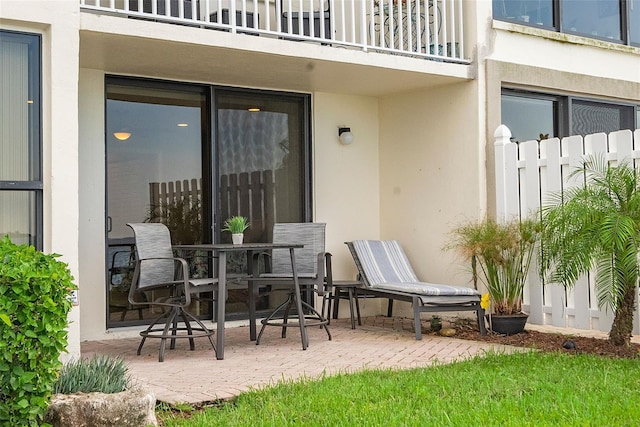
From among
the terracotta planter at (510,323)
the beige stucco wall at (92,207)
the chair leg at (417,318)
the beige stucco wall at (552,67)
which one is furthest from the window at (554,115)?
the beige stucco wall at (92,207)

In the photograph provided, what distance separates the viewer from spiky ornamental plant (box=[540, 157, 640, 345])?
590cm

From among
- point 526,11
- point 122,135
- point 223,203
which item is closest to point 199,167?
point 223,203

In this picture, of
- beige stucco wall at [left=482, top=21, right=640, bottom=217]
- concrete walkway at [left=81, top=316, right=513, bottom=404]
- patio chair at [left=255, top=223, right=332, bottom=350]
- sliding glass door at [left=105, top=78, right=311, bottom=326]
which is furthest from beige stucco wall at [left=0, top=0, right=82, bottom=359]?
beige stucco wall at [left=482, top=21, right=640, bottom=217]

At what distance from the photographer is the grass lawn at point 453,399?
408cm

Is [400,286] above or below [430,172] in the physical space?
below

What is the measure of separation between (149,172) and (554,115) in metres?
4.68

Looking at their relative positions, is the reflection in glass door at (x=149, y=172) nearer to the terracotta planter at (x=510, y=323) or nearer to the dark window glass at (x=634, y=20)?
the terracotta planter at (x=510, y=323)

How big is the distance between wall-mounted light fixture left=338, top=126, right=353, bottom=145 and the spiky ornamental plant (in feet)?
10.7

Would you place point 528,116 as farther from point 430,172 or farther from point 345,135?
point 345,135

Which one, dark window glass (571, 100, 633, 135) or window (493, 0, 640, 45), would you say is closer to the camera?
window (493, 0, 640, 45)

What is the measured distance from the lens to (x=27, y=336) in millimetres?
3596

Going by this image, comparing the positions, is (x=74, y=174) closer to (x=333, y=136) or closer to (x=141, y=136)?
(x=141, y=136)

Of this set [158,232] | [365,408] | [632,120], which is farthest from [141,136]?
[632,120]

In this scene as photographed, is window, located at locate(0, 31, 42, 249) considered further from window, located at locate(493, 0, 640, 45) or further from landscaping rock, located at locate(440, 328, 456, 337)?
window, located at locate(493, 0, 640, 45)
